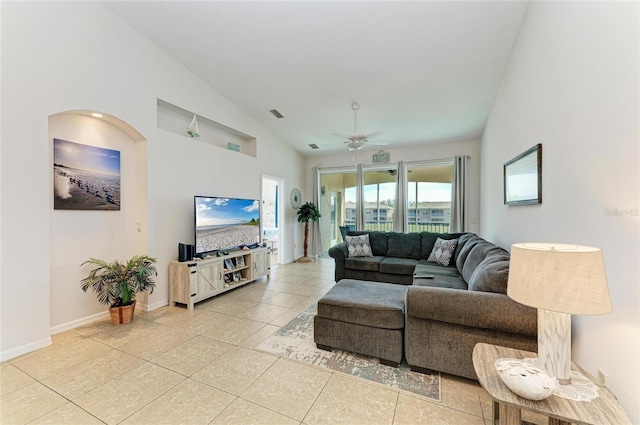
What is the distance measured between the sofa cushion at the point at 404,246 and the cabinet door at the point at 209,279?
119 inches

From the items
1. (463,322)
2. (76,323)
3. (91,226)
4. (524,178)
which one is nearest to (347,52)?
(524,178)

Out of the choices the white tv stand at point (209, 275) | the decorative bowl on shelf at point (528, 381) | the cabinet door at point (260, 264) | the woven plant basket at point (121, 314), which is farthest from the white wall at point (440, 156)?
the woven plant basket at point (121, 314)

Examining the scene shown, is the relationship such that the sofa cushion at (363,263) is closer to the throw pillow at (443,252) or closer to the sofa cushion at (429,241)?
the sofa cushion at (429,241)

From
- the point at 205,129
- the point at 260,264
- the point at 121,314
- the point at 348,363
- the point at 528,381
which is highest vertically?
the point at 205,129

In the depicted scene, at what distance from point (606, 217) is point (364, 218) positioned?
17.5 ft

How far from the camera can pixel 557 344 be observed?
3.85 feet

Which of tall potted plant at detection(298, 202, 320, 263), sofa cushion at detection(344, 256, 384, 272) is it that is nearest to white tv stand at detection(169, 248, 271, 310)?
sofa cushion at detection(344, 256, 384, 272)

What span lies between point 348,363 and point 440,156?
5086 millimetres

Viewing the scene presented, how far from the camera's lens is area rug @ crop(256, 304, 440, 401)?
6.38 ft

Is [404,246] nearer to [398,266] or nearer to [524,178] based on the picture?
[398,266]

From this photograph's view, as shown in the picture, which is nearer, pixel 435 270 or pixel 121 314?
pixel 121 314

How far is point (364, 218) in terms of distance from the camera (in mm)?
6641

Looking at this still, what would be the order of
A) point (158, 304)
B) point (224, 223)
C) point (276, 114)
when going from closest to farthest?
point (158, 304) → point (224, 223) → point (276, 114)

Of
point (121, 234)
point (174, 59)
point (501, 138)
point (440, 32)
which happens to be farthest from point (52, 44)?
point (501, 138)
